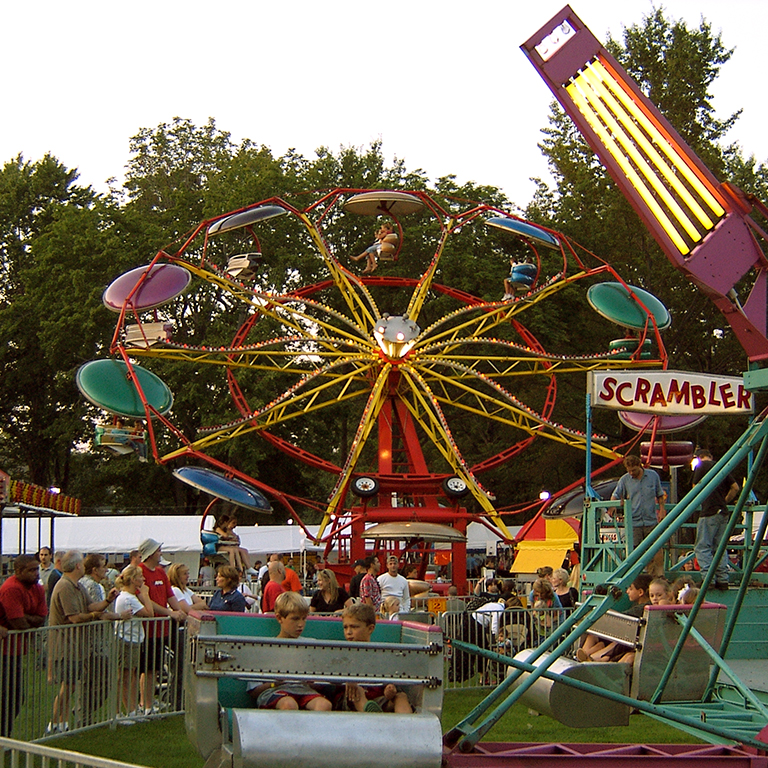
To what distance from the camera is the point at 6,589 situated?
350 inches

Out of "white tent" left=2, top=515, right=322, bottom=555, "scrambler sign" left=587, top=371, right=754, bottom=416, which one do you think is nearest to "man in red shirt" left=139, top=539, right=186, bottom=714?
"scrambler sign" left=587, top=371, right=754, bottom=416

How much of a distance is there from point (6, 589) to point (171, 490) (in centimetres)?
3623

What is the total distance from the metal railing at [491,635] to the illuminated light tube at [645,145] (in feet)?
25.7

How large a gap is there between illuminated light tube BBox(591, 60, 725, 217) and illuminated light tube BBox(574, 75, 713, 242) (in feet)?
0.35

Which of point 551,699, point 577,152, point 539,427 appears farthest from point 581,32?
point 577,152

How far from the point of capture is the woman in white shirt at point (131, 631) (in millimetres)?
10594

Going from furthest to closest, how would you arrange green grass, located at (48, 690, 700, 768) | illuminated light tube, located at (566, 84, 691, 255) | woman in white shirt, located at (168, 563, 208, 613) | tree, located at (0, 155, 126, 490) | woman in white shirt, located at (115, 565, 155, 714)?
tree, located at (0, 155, 126, 490)
woman in white shirt, located at (168, 563, 208, 613)
woman in white shirt, located at (115, 565, 155, 714)
green grass, located at (48, 690, 700, 768)
illuminated light tube, located at (566, 84, 691, 255)

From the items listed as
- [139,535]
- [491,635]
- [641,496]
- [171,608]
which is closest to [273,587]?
[171,608]

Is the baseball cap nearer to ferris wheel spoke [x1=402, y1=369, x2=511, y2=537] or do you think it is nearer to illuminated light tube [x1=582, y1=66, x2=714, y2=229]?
illuminated light tube [x1=582, y1=66, x2=714, y2=229]

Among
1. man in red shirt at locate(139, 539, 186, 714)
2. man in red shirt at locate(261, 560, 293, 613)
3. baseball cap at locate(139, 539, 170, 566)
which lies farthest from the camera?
baseball cap at locate(139, 539, 170, 566)

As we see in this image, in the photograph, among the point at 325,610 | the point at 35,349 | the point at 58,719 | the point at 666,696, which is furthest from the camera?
the point at 35,349

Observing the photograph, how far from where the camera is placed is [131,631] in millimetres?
10656

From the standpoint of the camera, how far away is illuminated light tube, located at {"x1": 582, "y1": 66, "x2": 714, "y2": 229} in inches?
255

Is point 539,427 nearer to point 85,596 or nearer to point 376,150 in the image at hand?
point 85,596
